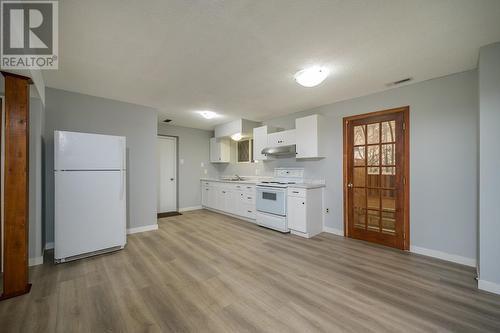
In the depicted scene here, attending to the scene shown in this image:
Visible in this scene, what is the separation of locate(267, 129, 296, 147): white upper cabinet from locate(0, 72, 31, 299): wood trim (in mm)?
3770

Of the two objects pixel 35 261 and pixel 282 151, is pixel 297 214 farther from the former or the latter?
pixel 35 261

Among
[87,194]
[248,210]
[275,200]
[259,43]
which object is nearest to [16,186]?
[87,194]

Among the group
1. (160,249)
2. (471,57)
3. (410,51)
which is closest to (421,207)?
(471,57)

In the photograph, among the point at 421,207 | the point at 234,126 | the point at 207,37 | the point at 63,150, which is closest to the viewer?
the point at 207,37

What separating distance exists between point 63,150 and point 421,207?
4980 millimetres

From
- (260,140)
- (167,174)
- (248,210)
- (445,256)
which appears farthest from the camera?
(167,174)

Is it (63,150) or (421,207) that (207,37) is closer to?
(63,150)

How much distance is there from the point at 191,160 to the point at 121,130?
2441mm

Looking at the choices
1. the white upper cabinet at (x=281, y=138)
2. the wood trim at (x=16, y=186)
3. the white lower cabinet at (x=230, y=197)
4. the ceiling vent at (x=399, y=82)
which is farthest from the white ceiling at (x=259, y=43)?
the white lower cabinet at (x=230, y=197)

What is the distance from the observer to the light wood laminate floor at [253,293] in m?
1.66

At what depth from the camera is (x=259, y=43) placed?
2064 mm

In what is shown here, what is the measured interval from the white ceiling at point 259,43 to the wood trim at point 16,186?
0.61 metres

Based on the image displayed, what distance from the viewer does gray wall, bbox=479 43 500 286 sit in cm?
206

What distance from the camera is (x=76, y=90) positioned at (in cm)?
332
